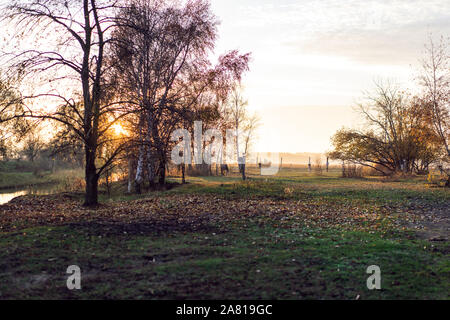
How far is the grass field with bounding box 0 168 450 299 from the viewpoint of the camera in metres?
6.85

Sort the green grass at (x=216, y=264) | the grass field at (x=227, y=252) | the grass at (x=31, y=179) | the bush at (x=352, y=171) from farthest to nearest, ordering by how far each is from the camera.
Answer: the bush at (x=352, y=171) < the grass at (x=31, y=179) < the grass field at (x=227, y=252) < the green grass at (x=216, y=264)

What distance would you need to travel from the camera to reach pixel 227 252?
9438 mm

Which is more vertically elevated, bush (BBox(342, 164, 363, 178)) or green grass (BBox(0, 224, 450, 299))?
bush (BBox(342, 164, 363, 178))

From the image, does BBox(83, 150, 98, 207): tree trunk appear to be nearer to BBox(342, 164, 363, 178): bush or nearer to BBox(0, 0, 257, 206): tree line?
BBox(0, 0, 257, 206): tree line

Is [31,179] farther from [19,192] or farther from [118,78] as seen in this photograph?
[118,78]

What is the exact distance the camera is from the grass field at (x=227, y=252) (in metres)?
6.85

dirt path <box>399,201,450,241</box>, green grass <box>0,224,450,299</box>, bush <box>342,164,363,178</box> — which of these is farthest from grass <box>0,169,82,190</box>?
dirt path <box>399,201,450,241</box>

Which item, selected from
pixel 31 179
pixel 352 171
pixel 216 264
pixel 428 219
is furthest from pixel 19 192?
pixel 352 171

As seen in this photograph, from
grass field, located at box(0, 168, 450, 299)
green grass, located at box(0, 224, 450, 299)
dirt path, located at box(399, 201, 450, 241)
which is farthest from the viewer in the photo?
dirt path, located at box(399, 201, 450, 241)

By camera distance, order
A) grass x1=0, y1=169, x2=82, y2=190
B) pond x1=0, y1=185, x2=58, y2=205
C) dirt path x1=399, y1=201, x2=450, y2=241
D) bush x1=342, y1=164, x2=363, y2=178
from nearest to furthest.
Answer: dirt path x1=399, y1=201, x2=450, y2=241
pond x1=0, y1=185, x2=58, y2=205
grass x1=0, y1=169, x2=82, y2=190
bush x1=342, y1=164, x2=363, y2=178

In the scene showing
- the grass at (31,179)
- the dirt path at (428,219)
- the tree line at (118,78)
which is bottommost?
the dirt path at (428,219)

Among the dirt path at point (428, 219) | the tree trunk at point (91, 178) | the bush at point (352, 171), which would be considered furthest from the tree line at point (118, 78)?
the bush at point (352, 171)

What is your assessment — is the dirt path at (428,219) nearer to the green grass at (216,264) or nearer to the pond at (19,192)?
the green grass at (216,264)

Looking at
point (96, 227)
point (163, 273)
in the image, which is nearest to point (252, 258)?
point (163, 273)
